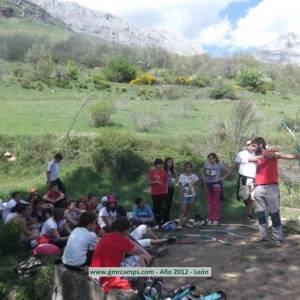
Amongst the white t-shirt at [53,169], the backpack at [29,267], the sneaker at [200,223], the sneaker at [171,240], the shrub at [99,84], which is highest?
the shrub at [99,84]

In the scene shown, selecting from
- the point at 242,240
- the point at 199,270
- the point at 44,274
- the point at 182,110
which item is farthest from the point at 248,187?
the point at 182,110

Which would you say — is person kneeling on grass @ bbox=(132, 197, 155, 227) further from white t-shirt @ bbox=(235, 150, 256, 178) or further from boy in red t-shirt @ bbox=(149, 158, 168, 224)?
white t-shirt @ bbox=(235, 150, 256, 178)

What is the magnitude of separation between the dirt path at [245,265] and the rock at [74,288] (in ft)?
3.50

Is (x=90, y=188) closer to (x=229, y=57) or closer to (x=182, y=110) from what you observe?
(x=182, y=110)

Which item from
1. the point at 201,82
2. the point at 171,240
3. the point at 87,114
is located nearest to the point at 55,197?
the point at 171,240

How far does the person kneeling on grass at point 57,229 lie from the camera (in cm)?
852

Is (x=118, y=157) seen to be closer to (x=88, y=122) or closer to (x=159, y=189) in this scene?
(x=159, y=189)

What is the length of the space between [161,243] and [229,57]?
67.2 m

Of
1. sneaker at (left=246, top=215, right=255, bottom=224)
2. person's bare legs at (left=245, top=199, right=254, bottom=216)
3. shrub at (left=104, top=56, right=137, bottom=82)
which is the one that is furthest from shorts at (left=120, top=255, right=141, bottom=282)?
shrub at (left=104, top=56, right=137, bottom=82)

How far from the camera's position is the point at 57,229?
8.70 meters

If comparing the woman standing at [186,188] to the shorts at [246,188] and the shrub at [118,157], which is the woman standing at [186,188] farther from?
the shrub at [118,157]

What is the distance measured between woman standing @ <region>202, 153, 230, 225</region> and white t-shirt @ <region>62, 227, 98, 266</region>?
3.69m

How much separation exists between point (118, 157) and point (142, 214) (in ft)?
19.9

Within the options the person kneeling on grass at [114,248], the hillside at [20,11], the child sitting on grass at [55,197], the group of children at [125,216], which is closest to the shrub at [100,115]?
the group of children at [125,216]
